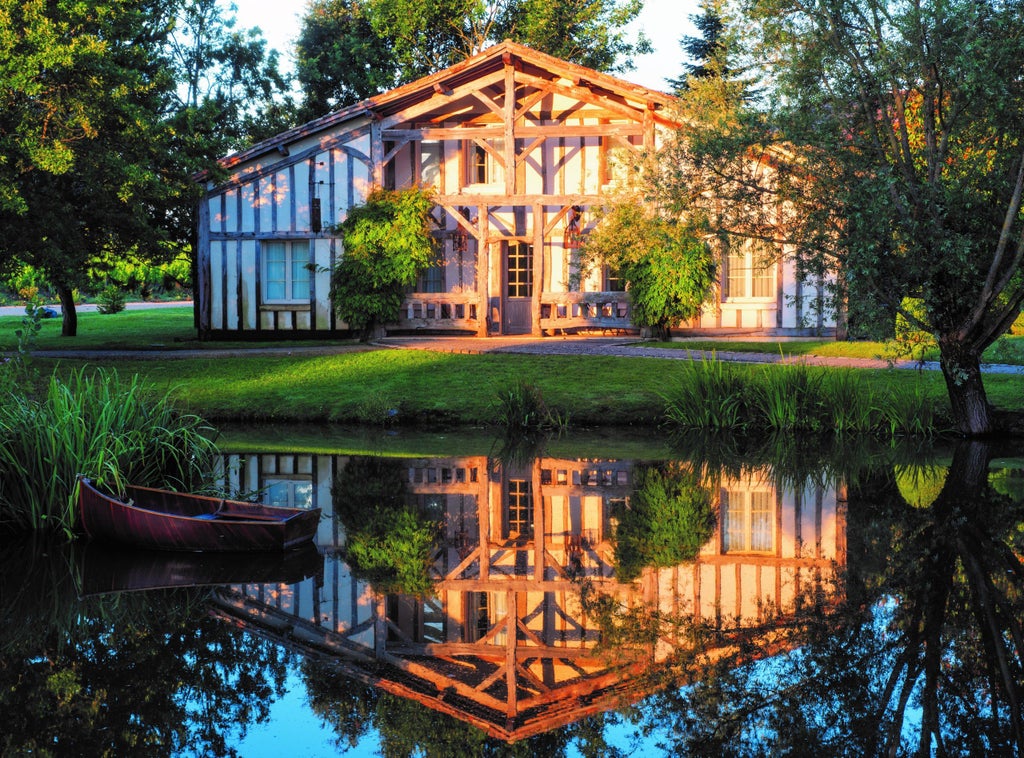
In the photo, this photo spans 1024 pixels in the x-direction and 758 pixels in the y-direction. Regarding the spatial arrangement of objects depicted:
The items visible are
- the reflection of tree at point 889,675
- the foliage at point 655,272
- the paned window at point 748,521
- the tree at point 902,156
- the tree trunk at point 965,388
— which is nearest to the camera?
the reflection of tree at point 889,675

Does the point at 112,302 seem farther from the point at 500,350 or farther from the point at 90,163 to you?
the point at 500,350

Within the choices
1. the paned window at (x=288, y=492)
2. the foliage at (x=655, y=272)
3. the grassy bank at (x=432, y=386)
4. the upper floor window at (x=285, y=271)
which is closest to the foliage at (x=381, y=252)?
the upper floor window at (x=285, y=271)

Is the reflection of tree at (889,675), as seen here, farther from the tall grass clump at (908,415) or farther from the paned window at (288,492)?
the tall grass clump at (908,415)

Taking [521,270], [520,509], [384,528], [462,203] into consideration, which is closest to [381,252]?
[462,203]

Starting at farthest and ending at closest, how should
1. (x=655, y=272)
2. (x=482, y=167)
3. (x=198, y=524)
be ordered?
(x=482, y=167)
(x=655, y=272)
(x=198, y=524)

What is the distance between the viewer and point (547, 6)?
35.5 meters

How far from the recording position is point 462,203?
88.5 ft

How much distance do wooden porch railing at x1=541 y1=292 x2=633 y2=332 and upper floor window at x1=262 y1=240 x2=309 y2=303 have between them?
5496 mm

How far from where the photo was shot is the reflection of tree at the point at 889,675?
5379mm

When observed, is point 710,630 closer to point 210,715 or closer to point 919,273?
point 210,715

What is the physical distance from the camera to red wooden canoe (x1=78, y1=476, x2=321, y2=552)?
29.8 ft

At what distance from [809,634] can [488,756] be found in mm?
2451

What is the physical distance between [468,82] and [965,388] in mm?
15358

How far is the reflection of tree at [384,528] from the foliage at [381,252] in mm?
13181
